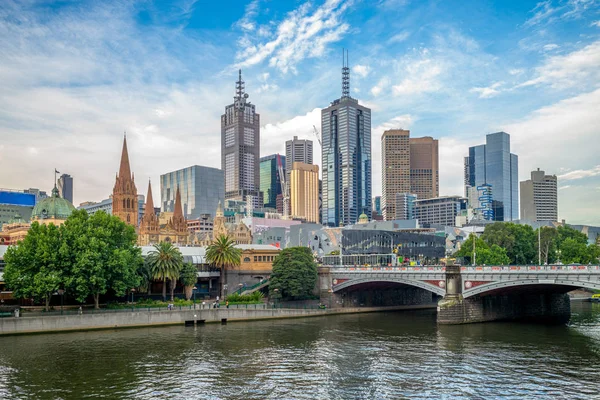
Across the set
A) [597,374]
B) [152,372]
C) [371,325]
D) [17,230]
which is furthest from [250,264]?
[17,230]

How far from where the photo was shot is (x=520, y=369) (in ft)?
188

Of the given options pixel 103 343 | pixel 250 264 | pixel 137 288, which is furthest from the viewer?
pixel 250 264

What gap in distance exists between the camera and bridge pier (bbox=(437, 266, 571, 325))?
8919cm

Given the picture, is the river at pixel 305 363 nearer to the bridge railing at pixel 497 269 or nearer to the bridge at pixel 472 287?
the bridge at pixel 472 287

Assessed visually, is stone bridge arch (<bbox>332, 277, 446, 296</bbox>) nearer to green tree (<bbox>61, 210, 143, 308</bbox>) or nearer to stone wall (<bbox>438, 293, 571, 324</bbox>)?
stone wall (<bbox>438, 293, 571, 324</bbox>)

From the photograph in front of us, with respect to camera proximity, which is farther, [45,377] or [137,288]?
[137,288]

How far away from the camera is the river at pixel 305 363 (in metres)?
49.6

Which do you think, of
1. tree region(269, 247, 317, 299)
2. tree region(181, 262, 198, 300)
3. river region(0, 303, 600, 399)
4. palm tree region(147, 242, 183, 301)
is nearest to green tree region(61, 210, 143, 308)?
palm tree region(147, 242, 183, 301)

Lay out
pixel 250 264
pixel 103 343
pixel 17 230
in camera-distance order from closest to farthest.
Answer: pixel 103 343 → pixel 250 264 → pixel 17 230

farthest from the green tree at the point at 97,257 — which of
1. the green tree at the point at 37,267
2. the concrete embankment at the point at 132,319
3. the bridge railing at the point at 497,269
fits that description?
the bridge railing at the point at 497,269

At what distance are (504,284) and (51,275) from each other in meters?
64.8

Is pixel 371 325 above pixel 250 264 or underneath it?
underneath

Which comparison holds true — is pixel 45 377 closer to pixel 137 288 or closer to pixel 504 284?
pixel 137 288

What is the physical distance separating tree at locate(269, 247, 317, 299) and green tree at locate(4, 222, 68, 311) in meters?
37.8
